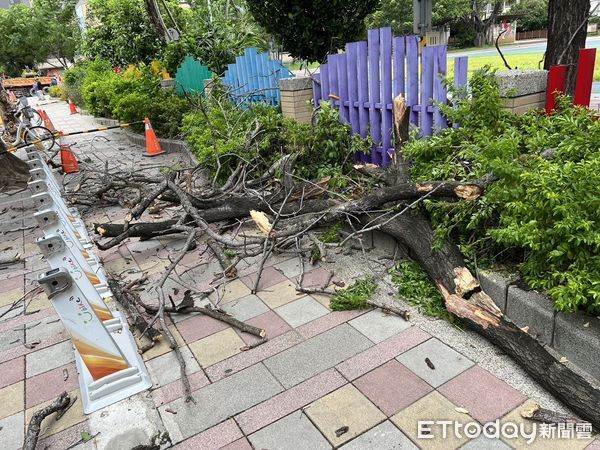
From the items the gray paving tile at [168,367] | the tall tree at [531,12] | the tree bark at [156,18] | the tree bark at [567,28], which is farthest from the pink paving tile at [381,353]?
the tall tree at [531,12]

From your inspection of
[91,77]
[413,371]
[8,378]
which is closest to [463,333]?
[413,371]

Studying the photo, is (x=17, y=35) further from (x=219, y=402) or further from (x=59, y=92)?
(x=219, y=402)

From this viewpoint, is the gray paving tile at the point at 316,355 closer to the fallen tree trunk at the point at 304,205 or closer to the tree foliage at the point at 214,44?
the fallen tree trunk at the point at 304,205

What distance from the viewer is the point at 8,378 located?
3.02 metres

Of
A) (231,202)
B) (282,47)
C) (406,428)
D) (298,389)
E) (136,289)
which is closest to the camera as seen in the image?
(406,428)

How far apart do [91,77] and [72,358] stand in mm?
16840

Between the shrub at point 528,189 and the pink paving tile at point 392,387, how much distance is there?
0.91m

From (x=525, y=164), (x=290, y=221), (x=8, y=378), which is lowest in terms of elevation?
(x=8, y=378)

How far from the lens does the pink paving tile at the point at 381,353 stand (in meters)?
2.73

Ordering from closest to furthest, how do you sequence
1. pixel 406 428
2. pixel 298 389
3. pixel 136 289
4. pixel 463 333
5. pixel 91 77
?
Answer: pixel 406 428 < pixel 298 389 < pixel 463 333 < pixel 136 289 < pixel 91 77

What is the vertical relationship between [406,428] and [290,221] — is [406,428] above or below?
below

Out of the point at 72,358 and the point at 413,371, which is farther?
the point at 72,358

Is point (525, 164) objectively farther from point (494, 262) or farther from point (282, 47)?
point (282, 47)

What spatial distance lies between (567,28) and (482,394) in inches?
180
